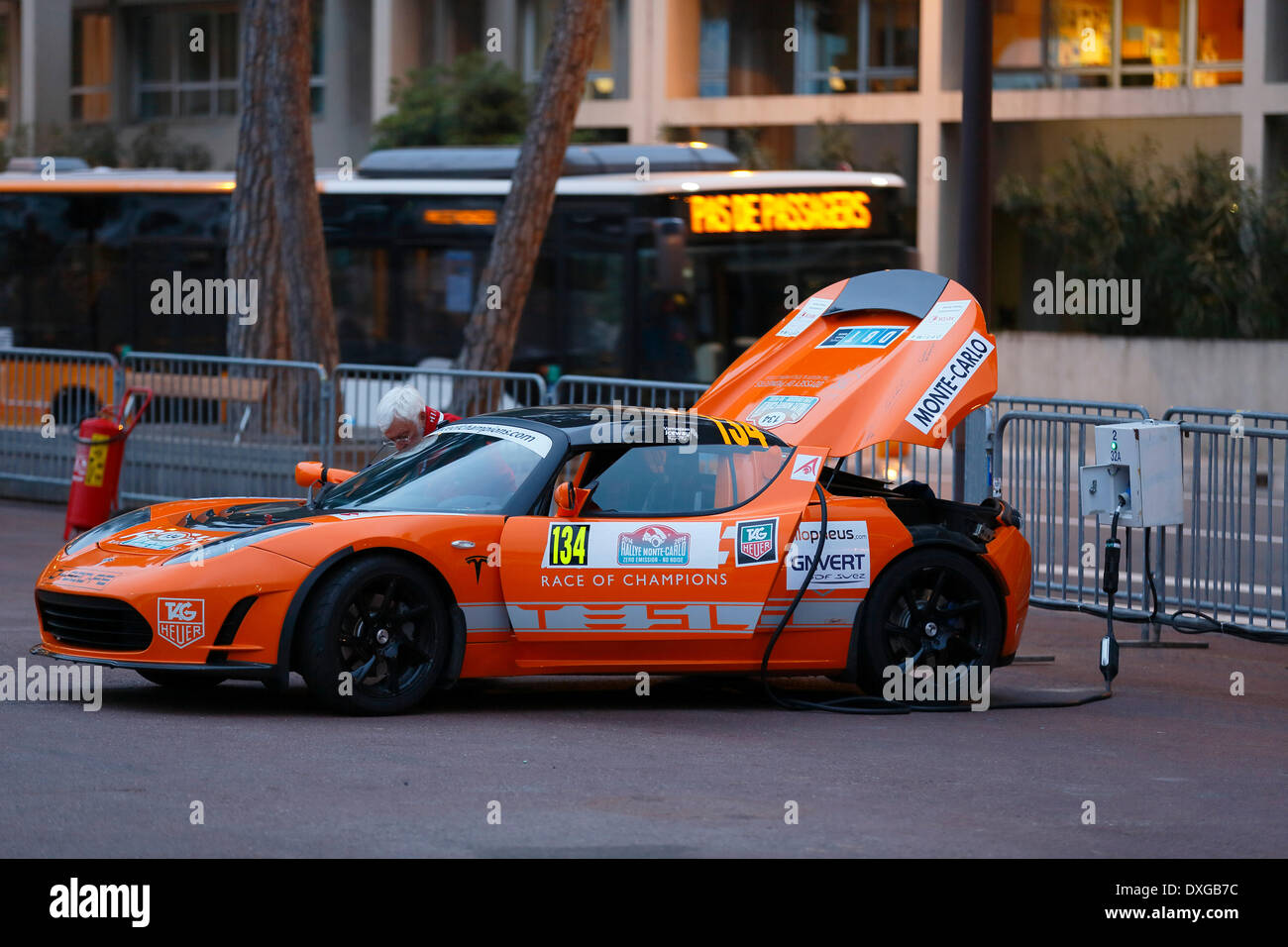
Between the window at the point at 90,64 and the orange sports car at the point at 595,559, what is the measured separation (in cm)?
3487

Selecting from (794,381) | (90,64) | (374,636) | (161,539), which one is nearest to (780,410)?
(794,381)

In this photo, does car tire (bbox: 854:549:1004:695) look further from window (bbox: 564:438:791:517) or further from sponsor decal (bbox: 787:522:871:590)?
window (bbox: 564:438:791:517)

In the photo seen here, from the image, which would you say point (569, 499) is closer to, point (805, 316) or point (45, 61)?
point (805, 316)

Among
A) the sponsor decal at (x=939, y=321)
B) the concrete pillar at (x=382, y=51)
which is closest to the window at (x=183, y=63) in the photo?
the concrete pillar at (x=382, y=51)

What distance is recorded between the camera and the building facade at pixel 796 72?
100 ft

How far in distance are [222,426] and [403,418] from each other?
6.55 m

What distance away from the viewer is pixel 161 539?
811cm

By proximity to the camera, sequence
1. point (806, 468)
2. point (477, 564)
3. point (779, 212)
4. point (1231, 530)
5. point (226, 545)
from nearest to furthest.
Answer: point (226, 545) < point (477, 564) < point (806, 468) < point (1231, 530) < point (779, 212)

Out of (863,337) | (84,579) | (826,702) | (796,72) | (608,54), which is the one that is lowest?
(826,702)

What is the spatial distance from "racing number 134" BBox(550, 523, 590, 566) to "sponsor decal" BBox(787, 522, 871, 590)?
92cm

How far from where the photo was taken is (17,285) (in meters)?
22.6
